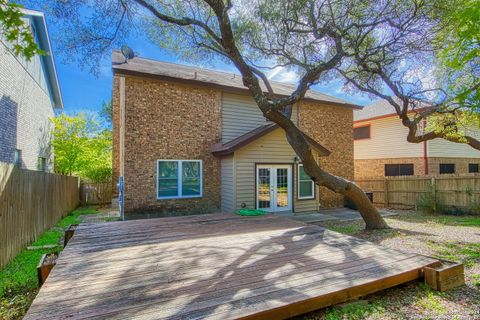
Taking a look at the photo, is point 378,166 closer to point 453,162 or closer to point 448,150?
point 448,150

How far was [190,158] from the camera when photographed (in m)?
10.6

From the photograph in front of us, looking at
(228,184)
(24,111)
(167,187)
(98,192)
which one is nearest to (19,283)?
(167,187)

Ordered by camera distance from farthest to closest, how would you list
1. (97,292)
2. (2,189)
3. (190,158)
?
(190,158) < (2,189) < (97,292)

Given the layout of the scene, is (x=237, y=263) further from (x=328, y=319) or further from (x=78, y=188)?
(x=78, y=188)

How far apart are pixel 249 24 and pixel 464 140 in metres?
9.18

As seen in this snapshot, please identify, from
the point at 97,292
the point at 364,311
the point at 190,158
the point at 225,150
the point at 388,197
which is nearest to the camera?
the point at 97,292

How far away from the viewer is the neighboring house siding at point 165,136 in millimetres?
9641

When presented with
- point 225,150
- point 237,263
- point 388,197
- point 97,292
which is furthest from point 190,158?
point 388,197

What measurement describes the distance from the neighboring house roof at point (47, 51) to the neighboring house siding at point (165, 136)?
5.87 m

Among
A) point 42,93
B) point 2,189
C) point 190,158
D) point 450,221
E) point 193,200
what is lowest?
point 450,221

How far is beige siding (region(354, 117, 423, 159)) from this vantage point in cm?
1566

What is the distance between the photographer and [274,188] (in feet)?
35.7

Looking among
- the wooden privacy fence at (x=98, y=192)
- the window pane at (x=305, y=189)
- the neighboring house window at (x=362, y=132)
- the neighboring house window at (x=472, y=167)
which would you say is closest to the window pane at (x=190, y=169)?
the window pane at (x=305, y=189)

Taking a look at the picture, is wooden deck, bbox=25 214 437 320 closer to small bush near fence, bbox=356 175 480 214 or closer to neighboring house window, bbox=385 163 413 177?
small bush near fence, bbox=356 175 480 214
